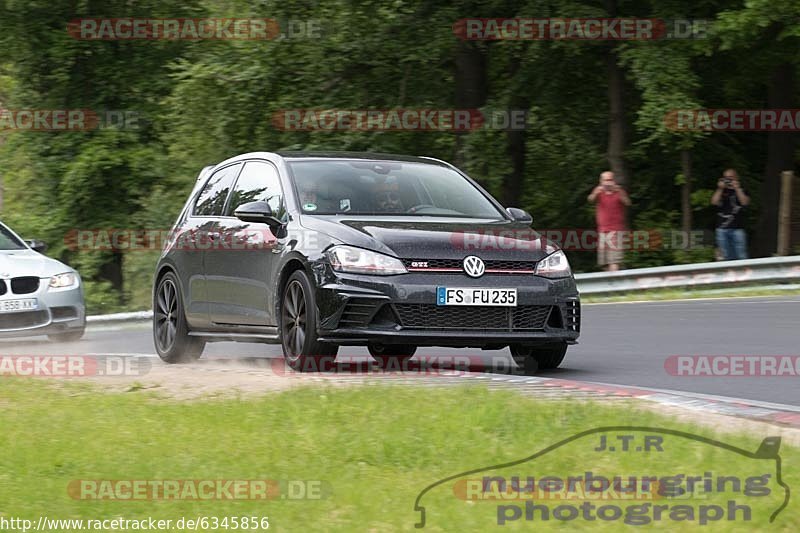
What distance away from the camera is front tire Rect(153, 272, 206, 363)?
41.8ft

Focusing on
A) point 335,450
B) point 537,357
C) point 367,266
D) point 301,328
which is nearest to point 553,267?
point 537,357

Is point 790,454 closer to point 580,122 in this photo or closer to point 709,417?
point 709,417

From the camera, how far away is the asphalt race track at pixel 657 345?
34.4 ft

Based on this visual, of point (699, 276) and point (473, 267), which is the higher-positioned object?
point (473, 267)

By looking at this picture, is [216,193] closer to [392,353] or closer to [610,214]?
[392,353]

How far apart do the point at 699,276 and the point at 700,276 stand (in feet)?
0.04

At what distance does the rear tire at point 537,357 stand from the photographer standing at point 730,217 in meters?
11.5

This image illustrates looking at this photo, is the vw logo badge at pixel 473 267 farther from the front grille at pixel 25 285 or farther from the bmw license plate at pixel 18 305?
the front grille at pixel 25 285

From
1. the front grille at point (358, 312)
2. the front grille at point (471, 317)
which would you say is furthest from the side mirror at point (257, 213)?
the front grille at point (471, 317)

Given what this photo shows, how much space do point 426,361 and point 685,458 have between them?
6.02 m

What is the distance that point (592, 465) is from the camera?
6.30m

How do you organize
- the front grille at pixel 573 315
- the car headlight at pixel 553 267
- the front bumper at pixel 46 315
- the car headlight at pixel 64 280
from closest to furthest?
1. the car headlight at pixel 553 267
2. the front grille at pixel 573 315
3. the front bumper at pixel 46 315
4. the car headlight at pixel 64 280

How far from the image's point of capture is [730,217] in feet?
74.1

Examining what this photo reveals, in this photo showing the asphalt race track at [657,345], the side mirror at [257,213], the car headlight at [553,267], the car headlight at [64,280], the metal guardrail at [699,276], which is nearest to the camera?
the asphalt race track at [657,345]
